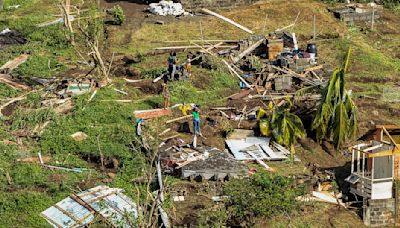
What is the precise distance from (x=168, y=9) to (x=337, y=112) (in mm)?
13147

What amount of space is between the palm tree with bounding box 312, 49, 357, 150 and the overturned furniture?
660 centimetres

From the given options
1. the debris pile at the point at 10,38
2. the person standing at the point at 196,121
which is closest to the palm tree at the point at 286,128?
Answer: the person standing at the point at 196,121

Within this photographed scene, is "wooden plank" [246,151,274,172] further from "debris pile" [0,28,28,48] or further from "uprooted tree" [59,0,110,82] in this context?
"debris pile" [0,28,28,48]

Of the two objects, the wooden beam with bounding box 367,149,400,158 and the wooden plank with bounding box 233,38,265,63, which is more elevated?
the wooden plank with bounding box 233,38,265,63

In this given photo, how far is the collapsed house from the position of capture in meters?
19.8

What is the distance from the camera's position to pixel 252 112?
80.9ft

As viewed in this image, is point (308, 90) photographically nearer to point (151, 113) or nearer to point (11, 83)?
point (151, 113)

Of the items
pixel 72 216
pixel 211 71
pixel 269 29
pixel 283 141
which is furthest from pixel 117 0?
pixel 72 216

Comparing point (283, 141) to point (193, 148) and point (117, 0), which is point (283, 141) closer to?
point (193, 148)

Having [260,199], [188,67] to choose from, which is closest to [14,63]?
[188,67]

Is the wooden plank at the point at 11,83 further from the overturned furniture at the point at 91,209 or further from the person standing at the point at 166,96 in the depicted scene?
the overturned furniture at the point at 91,209

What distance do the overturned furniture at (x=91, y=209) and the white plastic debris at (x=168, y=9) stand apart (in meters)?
15.4

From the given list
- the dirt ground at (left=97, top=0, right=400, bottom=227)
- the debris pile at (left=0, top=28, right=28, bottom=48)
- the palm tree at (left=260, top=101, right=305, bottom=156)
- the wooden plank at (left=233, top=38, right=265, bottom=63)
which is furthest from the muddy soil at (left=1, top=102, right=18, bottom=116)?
the wooden plank at (left=233, top=38, right=265, bottom=63)

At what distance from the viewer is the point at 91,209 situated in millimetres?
18438
